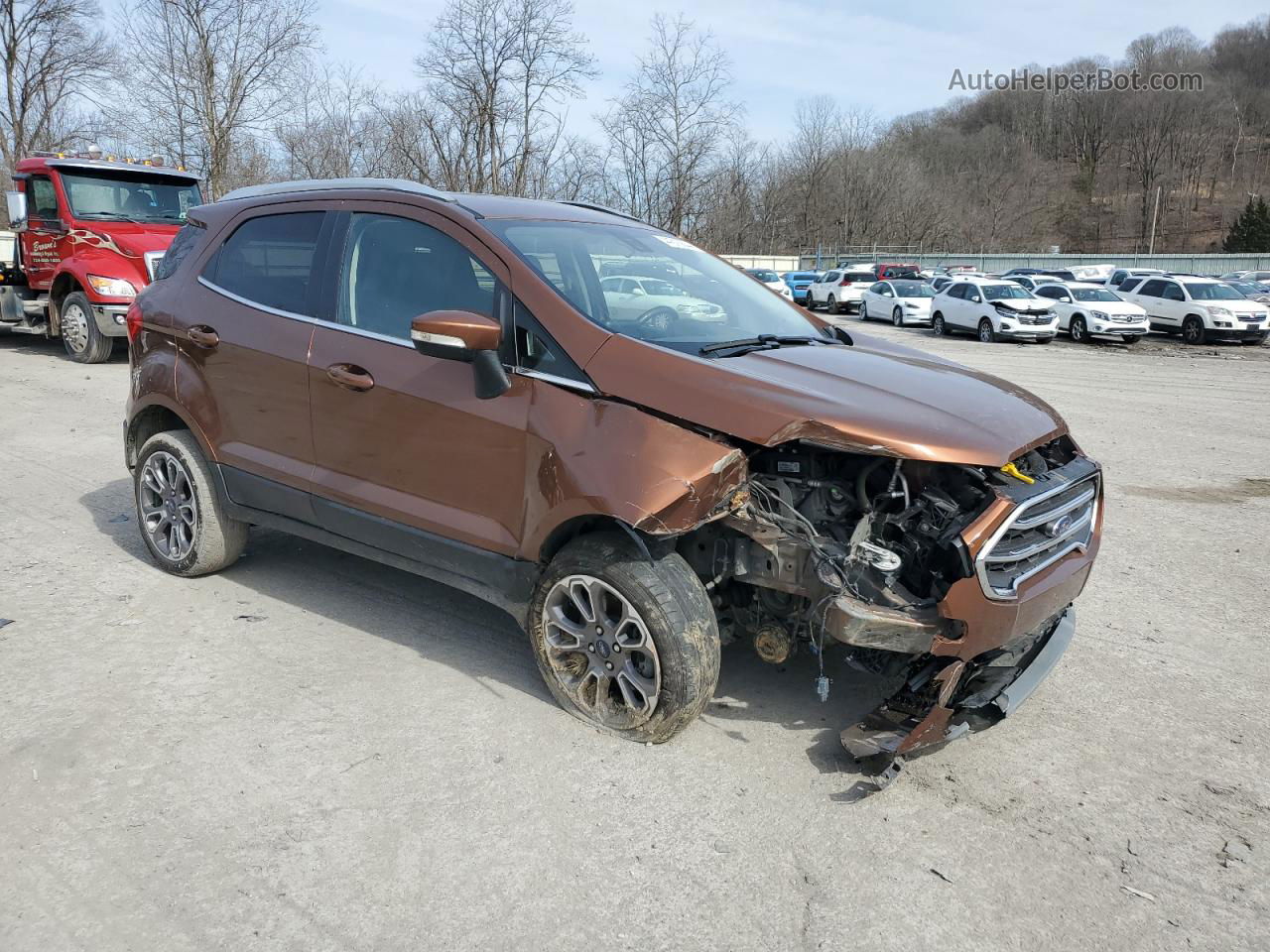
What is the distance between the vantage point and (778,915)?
270 centimetres

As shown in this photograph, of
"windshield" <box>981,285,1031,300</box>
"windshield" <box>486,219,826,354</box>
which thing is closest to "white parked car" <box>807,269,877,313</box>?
"windshield" <box>981,285,1031,300</box>

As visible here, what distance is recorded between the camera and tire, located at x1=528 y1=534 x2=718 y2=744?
11.1ft

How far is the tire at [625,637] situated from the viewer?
337cm

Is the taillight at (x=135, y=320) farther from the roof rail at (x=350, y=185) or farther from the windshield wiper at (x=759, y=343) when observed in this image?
the windshield wiper at (x=759, y=343)

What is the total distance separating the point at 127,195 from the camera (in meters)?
13.7

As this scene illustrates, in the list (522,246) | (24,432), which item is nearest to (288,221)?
(522,246)

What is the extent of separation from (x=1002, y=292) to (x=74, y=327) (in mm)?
21249

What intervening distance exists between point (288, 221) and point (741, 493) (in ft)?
8.67

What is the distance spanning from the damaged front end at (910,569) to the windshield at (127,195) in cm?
1250

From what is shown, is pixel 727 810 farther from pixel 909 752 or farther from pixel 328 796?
pixel 328 796

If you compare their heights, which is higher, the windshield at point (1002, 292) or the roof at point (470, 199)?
the roof at point (470, 199)

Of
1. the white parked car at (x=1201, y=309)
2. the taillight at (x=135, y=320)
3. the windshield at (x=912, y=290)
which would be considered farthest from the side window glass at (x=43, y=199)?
the white parked car at (x=1201, y=309)

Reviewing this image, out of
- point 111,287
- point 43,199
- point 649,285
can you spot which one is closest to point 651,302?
point 649,285

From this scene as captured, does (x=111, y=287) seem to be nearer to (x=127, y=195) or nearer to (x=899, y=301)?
(x=127, y=195)
